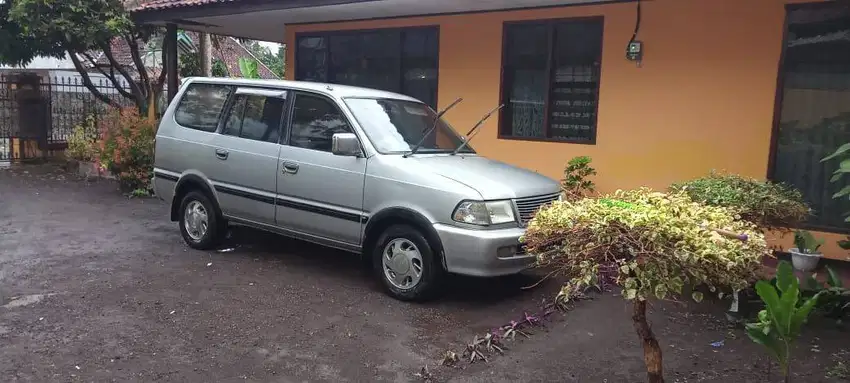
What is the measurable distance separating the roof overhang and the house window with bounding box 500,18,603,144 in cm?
35

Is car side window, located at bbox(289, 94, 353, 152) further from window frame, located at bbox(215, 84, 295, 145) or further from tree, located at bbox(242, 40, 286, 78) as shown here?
tree, located at bbox(242, 40, 286, 78)

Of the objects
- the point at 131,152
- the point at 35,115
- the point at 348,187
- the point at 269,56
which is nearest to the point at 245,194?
the point at 348,187

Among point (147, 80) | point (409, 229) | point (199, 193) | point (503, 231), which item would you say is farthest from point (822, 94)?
point (147, 80)

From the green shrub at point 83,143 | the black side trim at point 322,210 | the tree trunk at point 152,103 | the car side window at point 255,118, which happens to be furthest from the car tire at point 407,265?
the tree trunk at point 152,103

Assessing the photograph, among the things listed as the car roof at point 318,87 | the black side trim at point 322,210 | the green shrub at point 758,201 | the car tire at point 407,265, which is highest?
the car roof at point 318,87

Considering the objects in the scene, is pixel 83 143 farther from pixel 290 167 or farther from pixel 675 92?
pixel 675 92

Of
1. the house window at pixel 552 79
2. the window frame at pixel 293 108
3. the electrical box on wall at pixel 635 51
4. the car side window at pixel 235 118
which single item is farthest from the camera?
the house window at pixel 552 79

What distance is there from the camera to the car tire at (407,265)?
554 cm

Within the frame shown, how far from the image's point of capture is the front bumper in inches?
207

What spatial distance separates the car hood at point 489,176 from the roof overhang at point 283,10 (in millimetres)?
3039

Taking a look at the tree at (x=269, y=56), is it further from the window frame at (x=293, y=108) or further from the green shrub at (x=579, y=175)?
the window frame at (x=293, y=108)

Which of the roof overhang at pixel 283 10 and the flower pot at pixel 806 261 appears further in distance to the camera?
the roof overhang at pixel 283 10

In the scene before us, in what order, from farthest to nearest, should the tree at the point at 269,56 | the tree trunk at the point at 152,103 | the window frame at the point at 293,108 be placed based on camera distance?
the tree at the point at 269,56 → the tree trunk at the point at 152,103 → the window frame at the point at 293,108

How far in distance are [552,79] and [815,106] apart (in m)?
3.01
